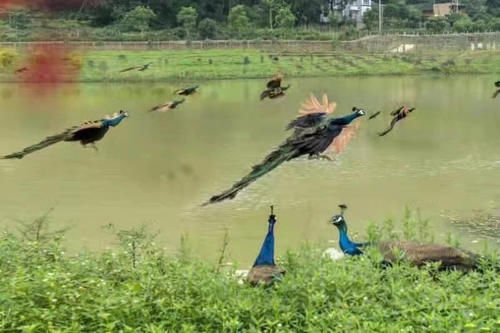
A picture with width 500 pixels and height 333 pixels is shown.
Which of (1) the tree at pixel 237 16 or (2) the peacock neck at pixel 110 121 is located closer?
(2) the peacock neck at pixel 110 121

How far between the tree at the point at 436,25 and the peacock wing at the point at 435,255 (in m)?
23.9

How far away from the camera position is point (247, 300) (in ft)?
6.28

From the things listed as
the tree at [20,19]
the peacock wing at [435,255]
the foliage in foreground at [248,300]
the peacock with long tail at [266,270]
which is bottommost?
the peacock wing at [435,255]

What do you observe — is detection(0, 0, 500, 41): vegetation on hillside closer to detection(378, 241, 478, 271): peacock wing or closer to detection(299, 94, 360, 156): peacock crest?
detection(299, 94, 360, 156): peacock crest

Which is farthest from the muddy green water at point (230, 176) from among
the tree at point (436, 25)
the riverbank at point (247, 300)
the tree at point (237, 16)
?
the tree at point (436, 25)

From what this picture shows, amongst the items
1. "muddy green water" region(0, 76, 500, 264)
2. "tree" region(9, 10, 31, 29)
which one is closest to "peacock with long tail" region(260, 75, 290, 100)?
"muddy green water" region(0, 76, 500, 264)

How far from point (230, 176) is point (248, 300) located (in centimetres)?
503

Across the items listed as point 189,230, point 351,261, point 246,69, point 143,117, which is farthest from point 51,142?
point 246,69

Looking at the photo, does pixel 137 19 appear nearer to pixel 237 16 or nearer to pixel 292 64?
pixel 237 16

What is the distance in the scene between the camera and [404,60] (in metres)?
21.9

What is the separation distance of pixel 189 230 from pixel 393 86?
12036 mm

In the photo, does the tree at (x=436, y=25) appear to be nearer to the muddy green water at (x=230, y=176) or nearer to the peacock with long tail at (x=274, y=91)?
the muddy green water at (x=230, y=176)

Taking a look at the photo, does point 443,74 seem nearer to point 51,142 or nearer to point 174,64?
point 174,64

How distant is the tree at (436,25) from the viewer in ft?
83.5
